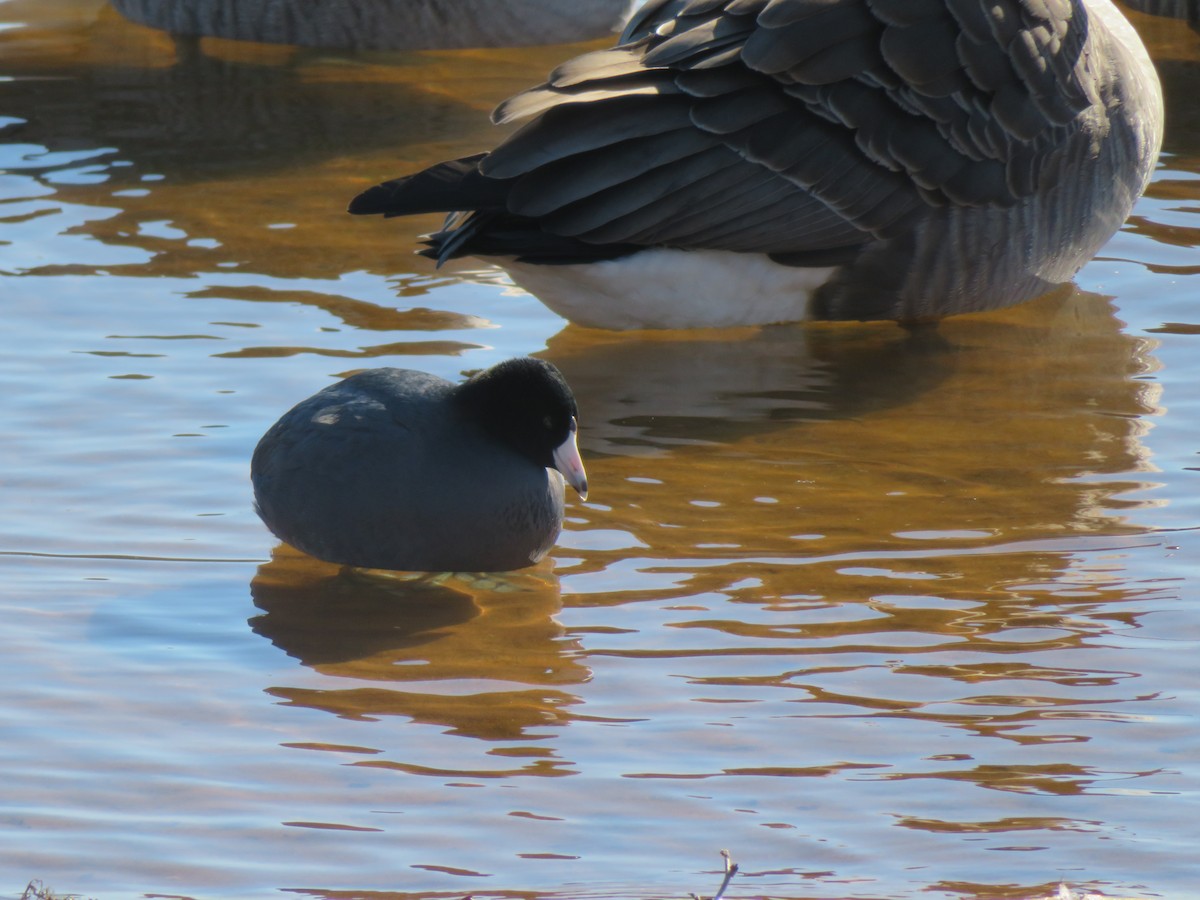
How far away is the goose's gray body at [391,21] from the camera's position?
10203mm

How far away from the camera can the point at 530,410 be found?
475 centimetres

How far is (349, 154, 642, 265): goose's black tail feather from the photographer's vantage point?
5.71 meters

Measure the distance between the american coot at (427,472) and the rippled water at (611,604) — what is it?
0.18m

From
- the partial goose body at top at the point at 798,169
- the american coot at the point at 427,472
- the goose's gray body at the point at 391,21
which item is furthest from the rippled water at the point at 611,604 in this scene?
the goose's gray body at the point at 391,21

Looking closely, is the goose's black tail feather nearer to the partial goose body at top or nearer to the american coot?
the partial goose body at top

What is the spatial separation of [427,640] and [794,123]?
8.52 feet

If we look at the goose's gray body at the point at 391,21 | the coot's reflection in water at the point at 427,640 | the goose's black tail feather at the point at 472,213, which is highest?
the goose's gray body at the point at 391,21

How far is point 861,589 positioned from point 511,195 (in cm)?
185

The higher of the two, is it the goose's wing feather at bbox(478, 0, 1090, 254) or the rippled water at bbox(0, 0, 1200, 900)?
the goose's wing feather at bbox(478, 0, 1090, 254)

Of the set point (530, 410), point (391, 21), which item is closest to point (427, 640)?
point (530, 410)

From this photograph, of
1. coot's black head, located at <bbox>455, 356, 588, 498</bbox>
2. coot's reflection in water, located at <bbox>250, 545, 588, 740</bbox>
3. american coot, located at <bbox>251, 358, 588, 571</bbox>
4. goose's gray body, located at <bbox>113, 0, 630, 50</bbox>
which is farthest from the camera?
goose's gray body, located at <bbox>113, 0, 630, 50</bbox>

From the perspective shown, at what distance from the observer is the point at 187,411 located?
5.77m

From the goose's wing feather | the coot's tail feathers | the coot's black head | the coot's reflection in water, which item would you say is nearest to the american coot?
the coot's black head

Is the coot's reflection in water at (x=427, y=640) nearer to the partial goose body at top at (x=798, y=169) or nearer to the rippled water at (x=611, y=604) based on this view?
the rippled water at (x=611, y=604)
